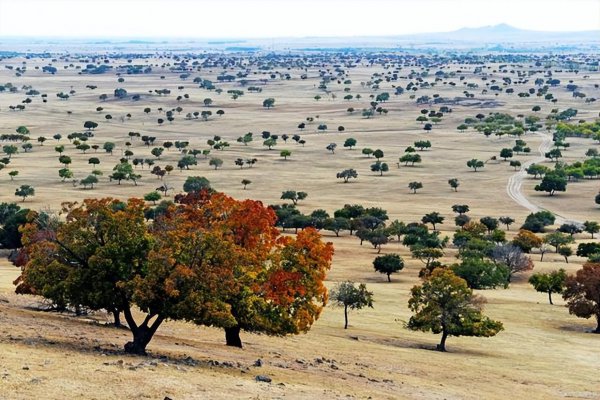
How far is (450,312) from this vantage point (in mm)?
54594

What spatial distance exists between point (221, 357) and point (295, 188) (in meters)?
96.6

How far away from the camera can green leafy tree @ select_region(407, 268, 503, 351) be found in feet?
178

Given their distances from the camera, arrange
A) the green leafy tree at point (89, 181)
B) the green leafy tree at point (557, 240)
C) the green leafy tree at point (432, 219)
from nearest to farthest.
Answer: the green leafy tree at point (557, 240), the green leafy tree at point (432, 219), the green leafy tree at point (89, 181)

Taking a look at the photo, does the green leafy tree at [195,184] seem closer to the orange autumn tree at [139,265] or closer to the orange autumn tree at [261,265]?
the orange autumn tree at [261,265]

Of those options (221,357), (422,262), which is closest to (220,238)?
(221,357)

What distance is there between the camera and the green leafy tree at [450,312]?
5438cm

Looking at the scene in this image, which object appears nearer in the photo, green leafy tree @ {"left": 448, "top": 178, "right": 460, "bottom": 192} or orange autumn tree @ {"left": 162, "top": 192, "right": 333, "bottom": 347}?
orange autumn tree @ {"left": 162, "top": 192, "right": 333, "bottom": 347}

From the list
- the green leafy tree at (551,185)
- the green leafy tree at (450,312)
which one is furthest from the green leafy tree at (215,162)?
the green leafy tree at (450,312)

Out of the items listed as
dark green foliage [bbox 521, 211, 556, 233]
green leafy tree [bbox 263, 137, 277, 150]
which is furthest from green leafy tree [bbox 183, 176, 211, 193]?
green leafy tree [bbox 263, 137, 277, 150]

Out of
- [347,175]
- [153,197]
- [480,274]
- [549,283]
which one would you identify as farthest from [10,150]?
[549,283]

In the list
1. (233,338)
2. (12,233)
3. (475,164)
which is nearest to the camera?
(233,338)

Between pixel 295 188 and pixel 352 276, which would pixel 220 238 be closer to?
pixel 352 276

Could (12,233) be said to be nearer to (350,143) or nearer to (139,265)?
(139,265)

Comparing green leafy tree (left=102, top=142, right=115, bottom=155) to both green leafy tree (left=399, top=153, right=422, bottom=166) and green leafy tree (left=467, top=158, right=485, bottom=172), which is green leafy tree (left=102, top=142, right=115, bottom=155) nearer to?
green leafy tree (left=399, top=153, right=422, bottom=166)
